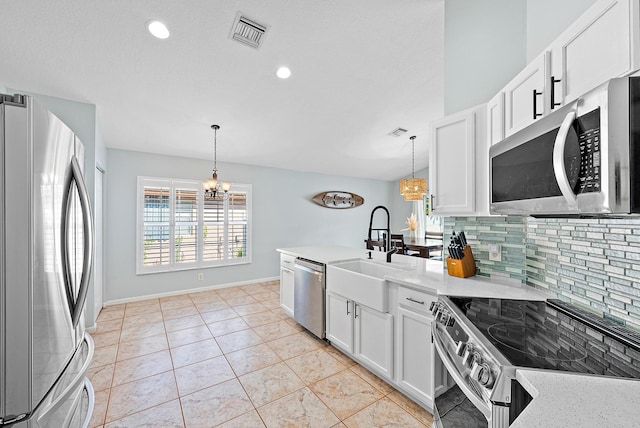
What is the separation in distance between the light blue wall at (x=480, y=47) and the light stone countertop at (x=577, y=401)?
1.98 meters

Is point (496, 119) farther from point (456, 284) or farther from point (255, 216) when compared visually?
point (255, 216)

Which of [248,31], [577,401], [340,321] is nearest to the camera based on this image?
[577,401]

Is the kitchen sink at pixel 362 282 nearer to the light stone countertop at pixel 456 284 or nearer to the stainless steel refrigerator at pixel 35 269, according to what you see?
the light stone countertop at pixel 456 284

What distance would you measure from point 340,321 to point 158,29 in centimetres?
297

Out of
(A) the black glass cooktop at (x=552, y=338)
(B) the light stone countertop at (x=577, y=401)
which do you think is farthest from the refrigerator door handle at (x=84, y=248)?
(A) the black glass cooktop at (x=552, y=338)

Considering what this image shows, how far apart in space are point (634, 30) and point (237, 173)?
502cm

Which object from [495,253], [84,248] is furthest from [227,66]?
[495,253]

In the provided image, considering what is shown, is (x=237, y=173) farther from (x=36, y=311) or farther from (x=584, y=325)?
(x=584, y=325)

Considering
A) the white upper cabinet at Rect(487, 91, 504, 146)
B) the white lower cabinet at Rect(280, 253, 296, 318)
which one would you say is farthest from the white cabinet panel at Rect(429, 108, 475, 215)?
the white lower cabinet at Rect(280, 253, 296, 318)

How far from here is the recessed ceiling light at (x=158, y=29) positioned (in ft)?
7.10

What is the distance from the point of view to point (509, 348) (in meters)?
0.98

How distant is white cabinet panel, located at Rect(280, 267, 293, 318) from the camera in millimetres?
3418

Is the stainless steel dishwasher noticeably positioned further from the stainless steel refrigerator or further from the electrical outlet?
the stainless steel refrigerator

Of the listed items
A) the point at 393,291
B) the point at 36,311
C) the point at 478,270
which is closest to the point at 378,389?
the point at 393,291
